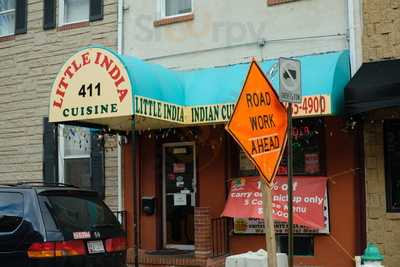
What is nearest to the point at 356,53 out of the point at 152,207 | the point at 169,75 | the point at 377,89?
the point at 377,89

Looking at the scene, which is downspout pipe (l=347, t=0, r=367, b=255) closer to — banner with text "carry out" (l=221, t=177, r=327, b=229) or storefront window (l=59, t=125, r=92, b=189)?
banner with text "carry out" (l=221, t=177, r=327, b=229)

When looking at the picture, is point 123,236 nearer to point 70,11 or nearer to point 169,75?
point 169,75

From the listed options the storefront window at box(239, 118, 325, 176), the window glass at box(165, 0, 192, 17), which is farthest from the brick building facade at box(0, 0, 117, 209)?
the storefront window at box(239, 118, 325, 176)

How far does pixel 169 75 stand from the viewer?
36.1 ft

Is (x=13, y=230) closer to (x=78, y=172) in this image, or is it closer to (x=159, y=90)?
(x=159, y=90)

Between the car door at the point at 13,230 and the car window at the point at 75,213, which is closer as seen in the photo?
the car door at the point at 13,230

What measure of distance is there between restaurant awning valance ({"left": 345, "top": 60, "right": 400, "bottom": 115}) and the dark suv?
4.01m

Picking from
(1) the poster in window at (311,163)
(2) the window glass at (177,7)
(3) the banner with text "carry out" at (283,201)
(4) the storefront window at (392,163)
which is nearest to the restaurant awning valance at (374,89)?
(4) the storefront window at (392,163)

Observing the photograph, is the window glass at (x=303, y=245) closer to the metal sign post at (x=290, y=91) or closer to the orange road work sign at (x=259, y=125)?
the metal sign post at (x=290, y=91)

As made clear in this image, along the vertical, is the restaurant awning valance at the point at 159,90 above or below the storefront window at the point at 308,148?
above

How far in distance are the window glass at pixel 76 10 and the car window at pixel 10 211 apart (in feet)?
21.0

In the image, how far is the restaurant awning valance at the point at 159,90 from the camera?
9602 mm

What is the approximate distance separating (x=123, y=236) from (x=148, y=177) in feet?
12.1

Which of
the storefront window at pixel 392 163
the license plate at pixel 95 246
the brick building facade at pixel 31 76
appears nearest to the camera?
the license plate at pixel 95 246
